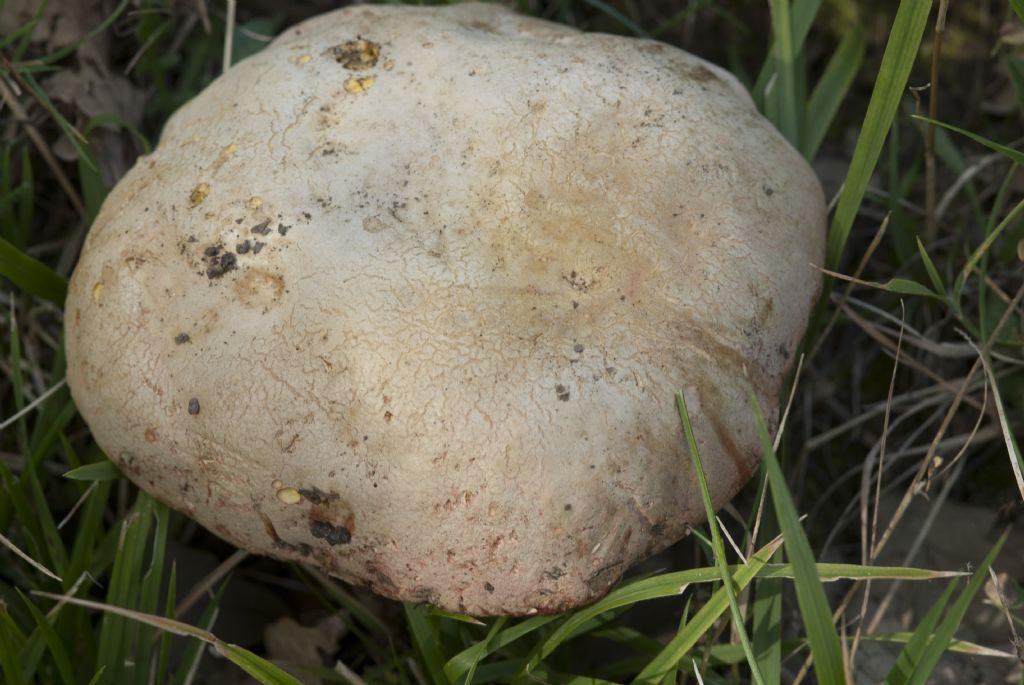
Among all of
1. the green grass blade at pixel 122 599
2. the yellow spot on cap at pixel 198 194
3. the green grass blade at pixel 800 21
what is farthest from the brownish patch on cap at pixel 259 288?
the green grass blade at pixel 800 21

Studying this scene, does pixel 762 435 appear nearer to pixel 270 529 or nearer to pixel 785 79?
pixel 270 529

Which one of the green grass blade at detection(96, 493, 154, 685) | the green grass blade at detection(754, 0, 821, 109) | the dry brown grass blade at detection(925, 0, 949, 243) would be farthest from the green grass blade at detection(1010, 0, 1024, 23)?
the green grass blade at detection(96, 493, 154, 685)

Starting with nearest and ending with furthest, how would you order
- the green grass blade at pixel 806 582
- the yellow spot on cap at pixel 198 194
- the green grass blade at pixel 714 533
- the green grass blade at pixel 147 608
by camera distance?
the green grass blade at pixel 806 582 < the green grass blade at pixel 714 533 < the yellow spot on cap at pixel 198 194 < the green grass blade at pixel 147 608

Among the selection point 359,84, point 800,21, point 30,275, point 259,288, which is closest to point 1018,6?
point 800,21

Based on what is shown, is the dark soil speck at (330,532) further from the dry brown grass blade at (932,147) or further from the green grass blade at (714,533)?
the dry brown grass blade at (932,147)

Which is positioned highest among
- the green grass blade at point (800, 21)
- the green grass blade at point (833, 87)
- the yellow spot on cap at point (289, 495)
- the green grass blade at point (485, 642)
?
the green grass blade at point (800, 21)

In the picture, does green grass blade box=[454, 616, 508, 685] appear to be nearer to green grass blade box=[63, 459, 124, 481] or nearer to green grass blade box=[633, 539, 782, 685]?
green grass blade box=[633, 539, 782, 685]
